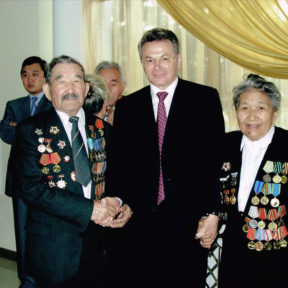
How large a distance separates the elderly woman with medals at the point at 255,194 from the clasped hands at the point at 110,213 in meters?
0.53

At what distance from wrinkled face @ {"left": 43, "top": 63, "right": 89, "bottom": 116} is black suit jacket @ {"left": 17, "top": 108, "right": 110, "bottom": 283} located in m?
0.13

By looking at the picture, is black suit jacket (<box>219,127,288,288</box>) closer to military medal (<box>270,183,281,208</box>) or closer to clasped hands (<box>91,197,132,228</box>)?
military medal (<box>270,183,281,208</box>)

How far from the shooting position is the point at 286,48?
268 cm

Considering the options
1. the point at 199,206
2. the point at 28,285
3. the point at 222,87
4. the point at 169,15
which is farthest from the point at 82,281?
the point at 169,15

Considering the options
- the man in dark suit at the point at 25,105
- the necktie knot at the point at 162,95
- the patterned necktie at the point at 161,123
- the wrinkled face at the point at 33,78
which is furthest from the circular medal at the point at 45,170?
the wrinkled face at the point at 33,78

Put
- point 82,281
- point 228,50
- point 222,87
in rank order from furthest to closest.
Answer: point 222,87, point 228,50, point 82,281

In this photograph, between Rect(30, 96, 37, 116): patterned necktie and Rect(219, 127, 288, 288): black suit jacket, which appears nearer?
Rect(219, 127, 288, 288): black suit jacket

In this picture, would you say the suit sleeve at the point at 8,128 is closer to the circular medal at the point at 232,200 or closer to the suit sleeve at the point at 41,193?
the suit sleeve at the point at 41,193

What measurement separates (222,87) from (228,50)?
363 mm

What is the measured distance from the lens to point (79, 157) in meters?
1.93

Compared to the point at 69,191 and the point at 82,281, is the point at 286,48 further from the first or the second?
the point at 82,281

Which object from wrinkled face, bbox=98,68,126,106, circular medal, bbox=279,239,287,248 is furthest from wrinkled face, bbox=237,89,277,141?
wrinkled face, bbox=98,68,126,106

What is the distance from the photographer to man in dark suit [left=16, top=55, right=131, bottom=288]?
184cm

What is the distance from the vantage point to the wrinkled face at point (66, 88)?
6.46 feet
